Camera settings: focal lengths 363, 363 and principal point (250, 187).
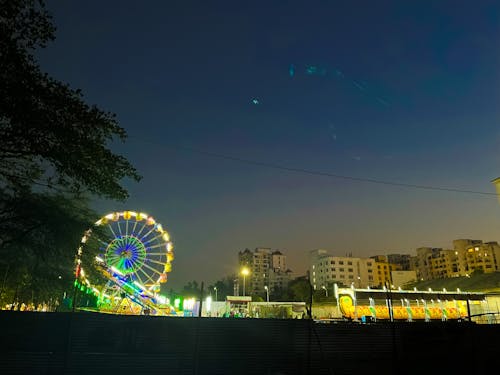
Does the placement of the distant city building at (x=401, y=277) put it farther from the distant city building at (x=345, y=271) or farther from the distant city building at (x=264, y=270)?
the distant city building at (x=264, y=270)

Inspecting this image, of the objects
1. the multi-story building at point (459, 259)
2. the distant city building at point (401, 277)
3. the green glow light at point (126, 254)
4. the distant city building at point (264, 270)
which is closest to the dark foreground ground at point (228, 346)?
the green glow light at point (126, 254)

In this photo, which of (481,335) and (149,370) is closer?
(149,370)

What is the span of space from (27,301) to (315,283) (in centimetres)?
11814

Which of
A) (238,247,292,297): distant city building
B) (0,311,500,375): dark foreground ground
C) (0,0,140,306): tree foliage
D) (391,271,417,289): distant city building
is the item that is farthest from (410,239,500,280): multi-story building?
(0,0,140,306): tree foliage

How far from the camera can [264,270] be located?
168625mm

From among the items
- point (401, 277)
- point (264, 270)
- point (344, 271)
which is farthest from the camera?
point (264, 270)

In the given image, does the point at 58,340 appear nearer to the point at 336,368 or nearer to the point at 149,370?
the point at 149,370

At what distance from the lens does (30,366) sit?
26.6ft

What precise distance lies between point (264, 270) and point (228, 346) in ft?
534

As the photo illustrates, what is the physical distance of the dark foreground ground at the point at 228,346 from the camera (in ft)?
27.3

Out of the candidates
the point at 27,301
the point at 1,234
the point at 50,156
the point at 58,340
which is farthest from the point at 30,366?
the point at 27,301

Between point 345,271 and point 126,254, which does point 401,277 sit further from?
point 126,254

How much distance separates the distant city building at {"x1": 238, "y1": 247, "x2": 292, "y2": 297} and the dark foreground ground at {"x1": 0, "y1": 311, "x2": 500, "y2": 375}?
14974cm

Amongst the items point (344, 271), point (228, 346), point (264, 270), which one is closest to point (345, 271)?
point (344, 271)
